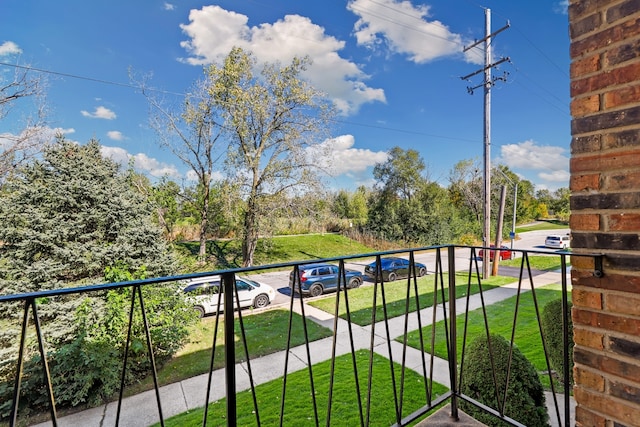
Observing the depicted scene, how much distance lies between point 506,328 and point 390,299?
3.01 m

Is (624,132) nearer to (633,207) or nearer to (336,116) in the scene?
(633,207)

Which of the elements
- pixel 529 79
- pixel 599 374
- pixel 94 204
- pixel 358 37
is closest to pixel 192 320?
pixel 94 204

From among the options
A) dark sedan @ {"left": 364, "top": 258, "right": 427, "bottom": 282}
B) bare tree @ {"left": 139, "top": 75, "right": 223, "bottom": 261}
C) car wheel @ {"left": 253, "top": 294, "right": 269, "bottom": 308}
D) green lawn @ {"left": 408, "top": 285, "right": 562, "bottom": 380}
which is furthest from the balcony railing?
bare tree @ {"left": 139, "top": 75, "right": 223, "bottom": 261}

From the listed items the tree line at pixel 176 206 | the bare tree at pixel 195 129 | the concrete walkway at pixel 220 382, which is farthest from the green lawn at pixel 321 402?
the bare tree at pixel 195 129

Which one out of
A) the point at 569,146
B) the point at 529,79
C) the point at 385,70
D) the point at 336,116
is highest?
the point at 385,70

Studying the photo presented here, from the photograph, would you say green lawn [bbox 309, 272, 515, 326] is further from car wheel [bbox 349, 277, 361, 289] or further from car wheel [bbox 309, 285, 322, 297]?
car wheel [bbox 309, 285, 322, 297]

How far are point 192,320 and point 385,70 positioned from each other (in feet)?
40.2

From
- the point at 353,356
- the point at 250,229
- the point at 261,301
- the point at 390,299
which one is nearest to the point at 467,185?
the point at 390,299

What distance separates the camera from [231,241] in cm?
1398

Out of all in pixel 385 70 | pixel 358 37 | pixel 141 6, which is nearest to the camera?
pixel 141 6

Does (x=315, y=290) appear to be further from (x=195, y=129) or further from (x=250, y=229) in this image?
(x=195, y=129)

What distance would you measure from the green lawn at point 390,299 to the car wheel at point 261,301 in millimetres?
1128

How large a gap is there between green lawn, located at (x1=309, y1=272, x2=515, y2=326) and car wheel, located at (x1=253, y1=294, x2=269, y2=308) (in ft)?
3.70

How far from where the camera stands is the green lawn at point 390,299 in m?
6.41
